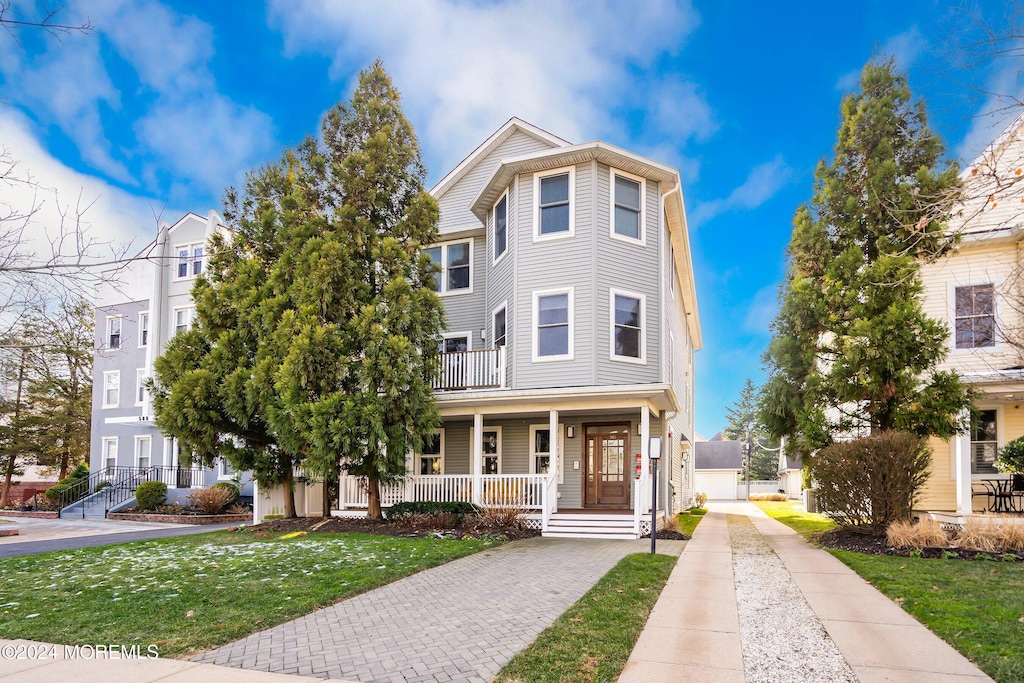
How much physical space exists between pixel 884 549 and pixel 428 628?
8.82 m

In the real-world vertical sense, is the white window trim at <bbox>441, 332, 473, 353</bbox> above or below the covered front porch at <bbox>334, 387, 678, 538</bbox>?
above

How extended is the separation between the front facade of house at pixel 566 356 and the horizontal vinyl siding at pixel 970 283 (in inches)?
254

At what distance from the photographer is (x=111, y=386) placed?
26.5 m

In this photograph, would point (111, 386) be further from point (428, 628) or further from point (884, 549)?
point (884, 549)

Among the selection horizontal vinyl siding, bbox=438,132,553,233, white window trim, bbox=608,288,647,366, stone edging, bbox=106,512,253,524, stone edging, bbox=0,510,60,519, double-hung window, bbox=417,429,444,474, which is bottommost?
stone edging, bbox=0,510,60,519

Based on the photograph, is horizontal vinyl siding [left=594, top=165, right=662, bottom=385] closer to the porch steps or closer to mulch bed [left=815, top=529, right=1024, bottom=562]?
the porch steps

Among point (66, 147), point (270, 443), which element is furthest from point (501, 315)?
point (66, 147)

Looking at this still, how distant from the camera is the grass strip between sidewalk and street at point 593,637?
4.87m

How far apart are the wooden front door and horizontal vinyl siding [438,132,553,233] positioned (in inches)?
280

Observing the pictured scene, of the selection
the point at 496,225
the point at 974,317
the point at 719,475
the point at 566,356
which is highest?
the point at 496,225

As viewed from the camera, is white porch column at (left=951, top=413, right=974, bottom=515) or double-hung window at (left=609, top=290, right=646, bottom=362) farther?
double-hung window at (left=609, top=290, right=646, bottom=362)

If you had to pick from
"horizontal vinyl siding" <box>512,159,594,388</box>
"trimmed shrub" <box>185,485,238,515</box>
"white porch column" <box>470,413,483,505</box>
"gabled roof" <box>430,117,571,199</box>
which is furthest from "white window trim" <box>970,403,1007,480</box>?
"trimmed shrub" <box>185,485,238,515</box>

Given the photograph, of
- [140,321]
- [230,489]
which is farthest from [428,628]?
[140,321]

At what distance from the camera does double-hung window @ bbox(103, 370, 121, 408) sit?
2633 centimetres
